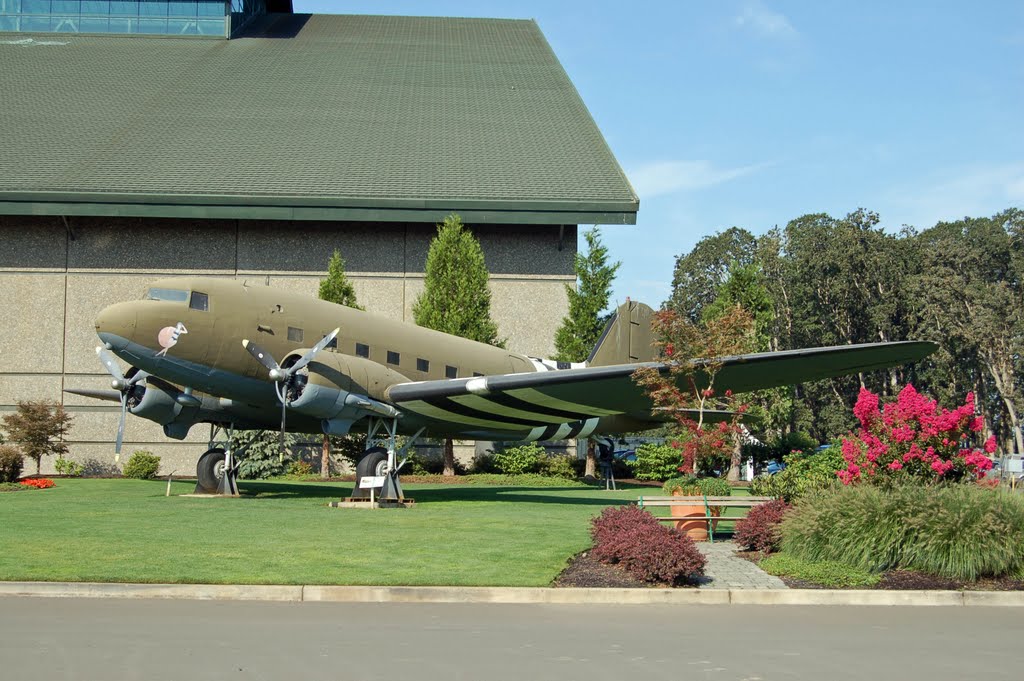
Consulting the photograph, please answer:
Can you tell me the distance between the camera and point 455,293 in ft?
122

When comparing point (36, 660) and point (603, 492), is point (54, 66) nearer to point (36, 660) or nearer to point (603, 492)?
point (603, 492)

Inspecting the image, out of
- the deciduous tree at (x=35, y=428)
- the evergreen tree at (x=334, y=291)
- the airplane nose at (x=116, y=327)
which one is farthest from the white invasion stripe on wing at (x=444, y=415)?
the deciduous tree at (x=35, y=428)

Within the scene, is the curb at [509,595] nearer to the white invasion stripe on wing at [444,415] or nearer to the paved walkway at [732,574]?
the paved walkway at [732,574]

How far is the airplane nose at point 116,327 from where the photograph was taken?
70.0 feet

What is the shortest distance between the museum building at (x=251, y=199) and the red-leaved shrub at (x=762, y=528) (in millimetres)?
24697

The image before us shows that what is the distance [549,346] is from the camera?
40375mm

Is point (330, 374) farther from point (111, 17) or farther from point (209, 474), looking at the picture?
Result: point (111, 17)

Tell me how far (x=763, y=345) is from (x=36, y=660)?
116ft

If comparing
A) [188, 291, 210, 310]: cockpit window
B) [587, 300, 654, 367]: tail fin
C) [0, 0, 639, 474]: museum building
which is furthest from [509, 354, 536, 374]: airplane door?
[0, 0, 639, 474]: museum building

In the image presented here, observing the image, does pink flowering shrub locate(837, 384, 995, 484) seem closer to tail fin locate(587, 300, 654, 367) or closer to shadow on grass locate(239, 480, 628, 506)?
shadow on grass locate(239, 480, 628, 506)

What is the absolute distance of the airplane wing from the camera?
68.1 ft

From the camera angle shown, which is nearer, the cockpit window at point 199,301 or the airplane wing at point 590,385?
the airplane wing at point 590,385

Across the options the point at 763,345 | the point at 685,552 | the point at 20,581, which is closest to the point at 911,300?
the point at 763,345

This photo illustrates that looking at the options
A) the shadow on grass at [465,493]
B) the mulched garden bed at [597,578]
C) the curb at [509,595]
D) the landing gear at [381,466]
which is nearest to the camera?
the curb at [509,595]
